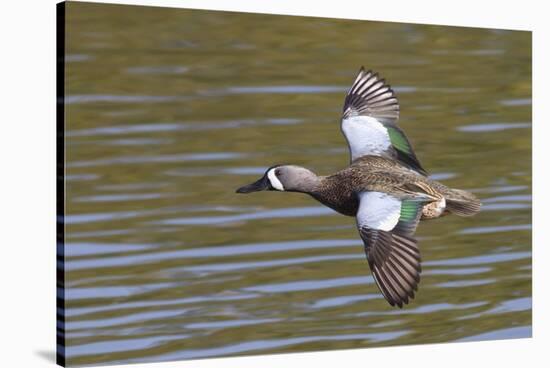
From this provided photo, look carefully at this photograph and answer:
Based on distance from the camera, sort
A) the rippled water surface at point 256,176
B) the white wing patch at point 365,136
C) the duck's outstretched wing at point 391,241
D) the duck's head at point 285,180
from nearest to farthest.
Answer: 1. the rippled water surface at point 256,176
2. the duck's outstretched wing at point 391,241
3. the duck's head at point 285,180
4. the white wing patch at point 365,136

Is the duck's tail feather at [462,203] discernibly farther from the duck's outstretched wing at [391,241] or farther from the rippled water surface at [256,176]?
the duck's outstretched wing at [391,241]

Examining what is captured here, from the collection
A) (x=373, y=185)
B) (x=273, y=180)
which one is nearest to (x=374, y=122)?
(x=373, y=185)

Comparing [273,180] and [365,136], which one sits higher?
[365,136]

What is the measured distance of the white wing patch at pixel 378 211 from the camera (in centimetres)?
853

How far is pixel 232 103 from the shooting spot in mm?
8625

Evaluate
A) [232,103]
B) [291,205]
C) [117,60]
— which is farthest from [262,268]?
[117,60]

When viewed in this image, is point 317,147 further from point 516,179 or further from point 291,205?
point 516,179

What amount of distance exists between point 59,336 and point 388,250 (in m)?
2.25

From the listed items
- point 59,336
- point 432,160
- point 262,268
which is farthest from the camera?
point 432,160

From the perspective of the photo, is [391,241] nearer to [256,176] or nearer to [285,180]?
[285,180]

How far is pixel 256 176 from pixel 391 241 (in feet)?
3.48

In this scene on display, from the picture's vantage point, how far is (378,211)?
8.69 meters

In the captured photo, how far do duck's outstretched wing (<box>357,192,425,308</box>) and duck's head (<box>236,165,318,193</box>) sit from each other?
418mm

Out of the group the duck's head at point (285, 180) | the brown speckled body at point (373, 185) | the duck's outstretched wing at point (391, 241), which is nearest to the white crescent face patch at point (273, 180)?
the duck's head at point (285, 180)
